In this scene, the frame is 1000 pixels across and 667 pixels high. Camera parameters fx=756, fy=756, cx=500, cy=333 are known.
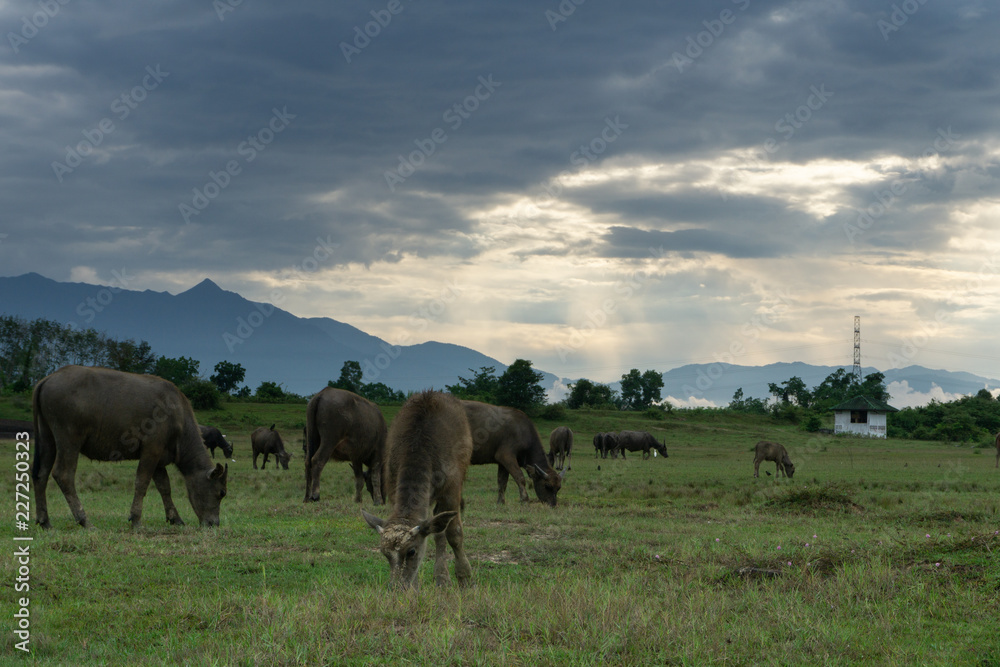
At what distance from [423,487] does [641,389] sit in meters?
101

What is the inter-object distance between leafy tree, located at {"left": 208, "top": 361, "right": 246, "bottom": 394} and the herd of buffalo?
77.2m

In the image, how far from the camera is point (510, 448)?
1895 centimetres

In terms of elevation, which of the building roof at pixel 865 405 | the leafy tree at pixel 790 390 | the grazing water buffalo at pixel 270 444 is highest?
the leafy tree at pixel 790 390

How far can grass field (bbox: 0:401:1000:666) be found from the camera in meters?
6.12

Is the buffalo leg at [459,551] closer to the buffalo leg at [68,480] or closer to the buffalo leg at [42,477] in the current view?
the buffalo leg at [68,480]

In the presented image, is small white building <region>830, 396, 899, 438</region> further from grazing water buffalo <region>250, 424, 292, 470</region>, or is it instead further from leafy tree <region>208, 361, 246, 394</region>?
leafy tree <region>208, 361, 246, 394</region>

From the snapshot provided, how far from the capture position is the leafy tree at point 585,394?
8844 cm

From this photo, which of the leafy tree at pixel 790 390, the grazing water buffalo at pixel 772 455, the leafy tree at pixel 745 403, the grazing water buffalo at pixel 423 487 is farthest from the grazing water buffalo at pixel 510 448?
the leafy tree at pixel 790 390

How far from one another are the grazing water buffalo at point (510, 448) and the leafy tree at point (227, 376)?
7757 centimetres

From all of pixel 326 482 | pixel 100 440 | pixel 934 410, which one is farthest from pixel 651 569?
pixel 934 410

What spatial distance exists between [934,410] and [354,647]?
8900 centimetres

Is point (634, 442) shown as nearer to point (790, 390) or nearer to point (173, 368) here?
point (173, 368)

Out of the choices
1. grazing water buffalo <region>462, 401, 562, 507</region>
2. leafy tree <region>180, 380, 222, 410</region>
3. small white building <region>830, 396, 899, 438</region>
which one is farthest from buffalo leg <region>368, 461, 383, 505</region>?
small white building <region>830, 396, 899, 438</region>

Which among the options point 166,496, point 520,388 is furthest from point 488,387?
point 166,496
